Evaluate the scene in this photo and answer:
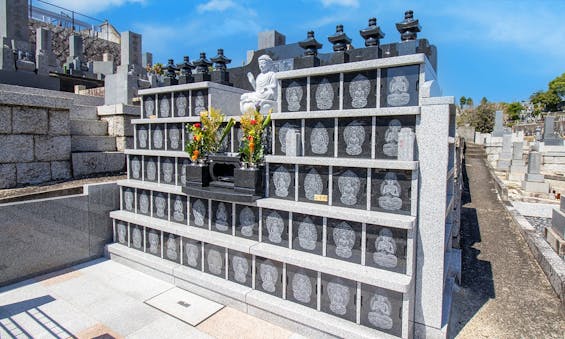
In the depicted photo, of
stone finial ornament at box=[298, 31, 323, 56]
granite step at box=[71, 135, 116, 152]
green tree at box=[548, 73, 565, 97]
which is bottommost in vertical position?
granite step at box=[71, 135, 116, 152]

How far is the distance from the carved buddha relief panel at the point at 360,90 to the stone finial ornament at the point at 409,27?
723 millimetres

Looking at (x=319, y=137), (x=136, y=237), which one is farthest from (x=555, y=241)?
(x=136, y=237)

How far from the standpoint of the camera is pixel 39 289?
5613mm

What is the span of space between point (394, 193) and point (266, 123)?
7.29 ft

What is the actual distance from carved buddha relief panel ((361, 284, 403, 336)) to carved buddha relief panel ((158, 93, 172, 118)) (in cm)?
521

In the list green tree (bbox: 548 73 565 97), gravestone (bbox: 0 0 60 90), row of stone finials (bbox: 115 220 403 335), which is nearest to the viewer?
row of stone finials (bbox: 115 220 403 335)

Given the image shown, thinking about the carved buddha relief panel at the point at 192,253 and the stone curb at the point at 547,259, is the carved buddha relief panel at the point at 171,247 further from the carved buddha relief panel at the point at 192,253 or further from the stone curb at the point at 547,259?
the stone curb at the point at 547,259

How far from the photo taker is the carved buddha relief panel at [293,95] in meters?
4.88

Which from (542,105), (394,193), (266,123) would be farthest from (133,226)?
(542,105)

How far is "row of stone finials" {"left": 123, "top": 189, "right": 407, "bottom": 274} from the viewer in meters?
4.09

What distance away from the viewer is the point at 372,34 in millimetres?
4445

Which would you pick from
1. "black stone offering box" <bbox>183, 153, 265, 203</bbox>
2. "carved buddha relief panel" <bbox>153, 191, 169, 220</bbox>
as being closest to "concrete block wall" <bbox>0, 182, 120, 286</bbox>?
"carved buddha relief panel" <bbox>153, 191, 169, 220</bbox>

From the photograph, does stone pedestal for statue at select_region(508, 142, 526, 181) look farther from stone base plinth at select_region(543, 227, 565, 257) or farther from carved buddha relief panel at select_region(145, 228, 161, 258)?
carved buddha relief panel at select_region(145, 228, 161, 258)

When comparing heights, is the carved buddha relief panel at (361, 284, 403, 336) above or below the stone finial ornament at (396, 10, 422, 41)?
below
